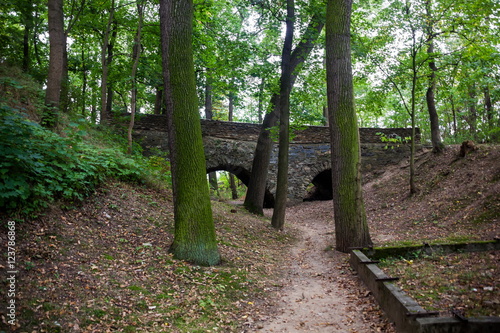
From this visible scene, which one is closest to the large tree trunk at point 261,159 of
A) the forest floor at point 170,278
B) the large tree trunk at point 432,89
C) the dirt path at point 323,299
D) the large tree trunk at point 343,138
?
the forest floor at point 170,278

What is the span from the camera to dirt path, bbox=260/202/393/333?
3676mm

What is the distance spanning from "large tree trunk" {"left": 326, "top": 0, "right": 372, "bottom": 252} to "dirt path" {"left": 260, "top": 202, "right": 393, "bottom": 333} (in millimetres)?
561

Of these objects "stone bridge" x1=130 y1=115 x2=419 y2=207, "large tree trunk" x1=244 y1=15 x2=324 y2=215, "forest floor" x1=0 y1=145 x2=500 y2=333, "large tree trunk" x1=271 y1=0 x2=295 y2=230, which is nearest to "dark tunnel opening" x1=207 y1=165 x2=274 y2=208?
"stone bridge" x1=130 y1=115 x2=419 y2=207

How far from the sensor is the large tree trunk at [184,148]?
16.7 feet

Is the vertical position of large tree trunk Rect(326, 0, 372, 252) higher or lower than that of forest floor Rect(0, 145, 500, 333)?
higher

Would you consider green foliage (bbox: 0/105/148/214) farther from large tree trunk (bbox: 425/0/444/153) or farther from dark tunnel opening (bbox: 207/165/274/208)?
large tree trunk (bbox: 425/0/444/153)

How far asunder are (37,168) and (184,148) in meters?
1.98

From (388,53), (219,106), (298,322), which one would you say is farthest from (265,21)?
(219,106)

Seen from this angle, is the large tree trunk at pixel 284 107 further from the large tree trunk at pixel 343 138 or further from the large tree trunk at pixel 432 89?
the large tree trunk at pixel 432 89

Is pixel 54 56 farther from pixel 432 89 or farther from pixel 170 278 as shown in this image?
pixel 432 89

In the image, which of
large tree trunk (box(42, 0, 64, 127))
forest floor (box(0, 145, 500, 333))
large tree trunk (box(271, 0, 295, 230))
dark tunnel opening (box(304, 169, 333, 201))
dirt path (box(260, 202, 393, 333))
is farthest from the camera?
dark tunnel opening (box(304, 169, 333, 201))

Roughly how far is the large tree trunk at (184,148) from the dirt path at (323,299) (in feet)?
4.78

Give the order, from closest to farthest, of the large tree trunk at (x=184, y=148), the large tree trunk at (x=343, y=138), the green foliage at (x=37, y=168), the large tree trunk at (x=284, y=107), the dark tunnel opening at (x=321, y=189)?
A: the green foliage at (x=37, y=168) → the large tree trunk at (x=184, y=148) → the large tree trunk at (x=343, y=138) → the large tree trunk at (x=284, y=107) → the dark tunnel opening at (x=321, y=189)

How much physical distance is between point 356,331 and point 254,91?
7997 millimetres
